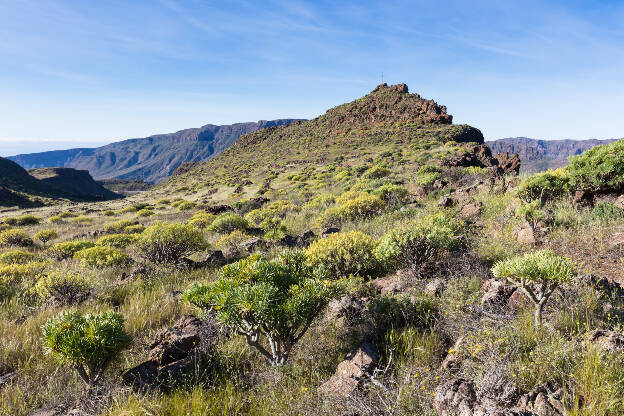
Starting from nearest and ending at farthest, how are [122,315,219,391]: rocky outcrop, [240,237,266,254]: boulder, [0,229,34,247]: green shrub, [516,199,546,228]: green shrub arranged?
[122,315,219,391]: rocky outcrop, [516,199,546,228]: green shrub, [240,237,266,254]: boulder, [0,229,34,247]: green shrub

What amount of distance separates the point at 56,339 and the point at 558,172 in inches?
408

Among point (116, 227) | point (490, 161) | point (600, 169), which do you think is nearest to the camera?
point (600, 169)

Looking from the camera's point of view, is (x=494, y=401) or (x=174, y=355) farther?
(x=174, y=355)

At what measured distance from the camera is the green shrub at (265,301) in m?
2.58

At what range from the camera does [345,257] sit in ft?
17.2

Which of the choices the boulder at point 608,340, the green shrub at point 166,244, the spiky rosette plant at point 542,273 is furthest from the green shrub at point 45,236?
the boulder at point 608,340

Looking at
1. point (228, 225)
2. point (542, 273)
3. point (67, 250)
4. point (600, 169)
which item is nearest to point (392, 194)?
point (600, 169)

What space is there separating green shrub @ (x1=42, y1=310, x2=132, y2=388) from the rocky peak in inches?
2489

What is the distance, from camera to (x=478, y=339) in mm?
2703

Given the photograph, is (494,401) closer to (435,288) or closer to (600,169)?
(435,288)

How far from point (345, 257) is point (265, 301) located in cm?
289

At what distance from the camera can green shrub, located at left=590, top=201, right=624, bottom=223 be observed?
212 inches

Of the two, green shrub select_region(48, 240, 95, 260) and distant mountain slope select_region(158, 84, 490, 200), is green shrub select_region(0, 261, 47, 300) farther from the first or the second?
distant mountain slope select_region(158, 84, 490, 200)

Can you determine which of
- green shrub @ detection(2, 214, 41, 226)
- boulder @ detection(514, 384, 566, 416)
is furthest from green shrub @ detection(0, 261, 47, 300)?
green shrub @ detection(2, 214, 41, 226)
